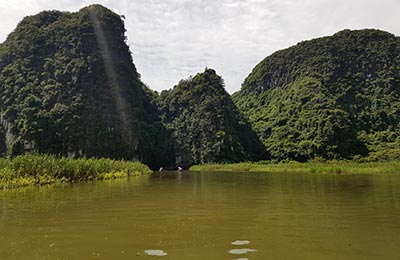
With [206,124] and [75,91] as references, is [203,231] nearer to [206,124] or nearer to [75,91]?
[75,91]

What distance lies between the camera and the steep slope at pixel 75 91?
68.2 metres

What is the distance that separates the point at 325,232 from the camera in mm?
7367

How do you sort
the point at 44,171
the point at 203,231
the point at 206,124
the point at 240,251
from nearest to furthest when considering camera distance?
1. the point at 240,251
2. the point at 203,231
3. the point at 44,171
4. the point at 206,124

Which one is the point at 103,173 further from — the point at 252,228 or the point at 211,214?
the point at 252,228

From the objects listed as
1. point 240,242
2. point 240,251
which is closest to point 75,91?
point 240,242

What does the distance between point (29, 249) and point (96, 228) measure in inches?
75.1

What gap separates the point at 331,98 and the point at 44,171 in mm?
82905

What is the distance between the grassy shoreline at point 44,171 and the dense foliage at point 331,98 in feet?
159

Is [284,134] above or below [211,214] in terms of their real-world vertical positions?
above

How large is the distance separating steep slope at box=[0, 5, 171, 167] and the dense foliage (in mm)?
31287

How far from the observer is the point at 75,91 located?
241 feet

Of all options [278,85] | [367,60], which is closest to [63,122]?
[278,85]

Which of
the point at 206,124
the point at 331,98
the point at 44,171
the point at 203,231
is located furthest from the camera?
the point at 331,98

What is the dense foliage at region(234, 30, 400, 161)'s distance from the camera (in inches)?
3091
